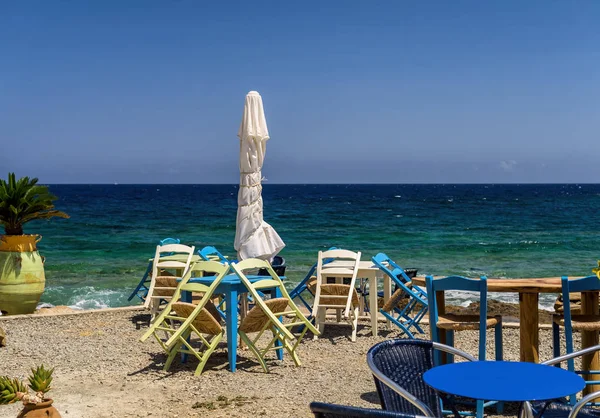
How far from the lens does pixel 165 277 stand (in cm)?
893

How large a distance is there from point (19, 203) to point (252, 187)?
10.2 feet

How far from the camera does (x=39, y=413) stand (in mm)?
4500

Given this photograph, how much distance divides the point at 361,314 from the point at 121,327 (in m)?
3.01

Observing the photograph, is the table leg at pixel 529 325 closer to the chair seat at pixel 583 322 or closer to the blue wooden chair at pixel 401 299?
the chair seat at pixel 583 322

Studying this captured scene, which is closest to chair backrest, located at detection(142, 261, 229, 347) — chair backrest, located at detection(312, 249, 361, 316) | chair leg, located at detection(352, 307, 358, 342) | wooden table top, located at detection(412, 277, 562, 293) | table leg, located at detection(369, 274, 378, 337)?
chair backrest, located at detection(312, 249, 361, 316)

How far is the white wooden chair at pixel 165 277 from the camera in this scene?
888 cm

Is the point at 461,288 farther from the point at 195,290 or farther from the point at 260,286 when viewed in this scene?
the point at 195,290

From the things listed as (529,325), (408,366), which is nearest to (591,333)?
A: (529,325)

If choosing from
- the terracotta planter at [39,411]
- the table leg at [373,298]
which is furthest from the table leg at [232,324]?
the terracotta planter at [39,411]

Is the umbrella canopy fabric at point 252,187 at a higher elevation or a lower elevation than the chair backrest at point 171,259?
higher

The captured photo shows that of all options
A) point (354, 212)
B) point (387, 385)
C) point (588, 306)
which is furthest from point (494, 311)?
point (354, 212)

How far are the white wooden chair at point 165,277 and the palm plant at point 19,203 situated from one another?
1520 mm

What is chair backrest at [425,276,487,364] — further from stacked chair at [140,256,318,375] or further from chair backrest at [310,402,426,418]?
chair backrest at [310,402,426,418]

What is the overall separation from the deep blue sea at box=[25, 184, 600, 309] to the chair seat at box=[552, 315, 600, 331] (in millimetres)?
7782
